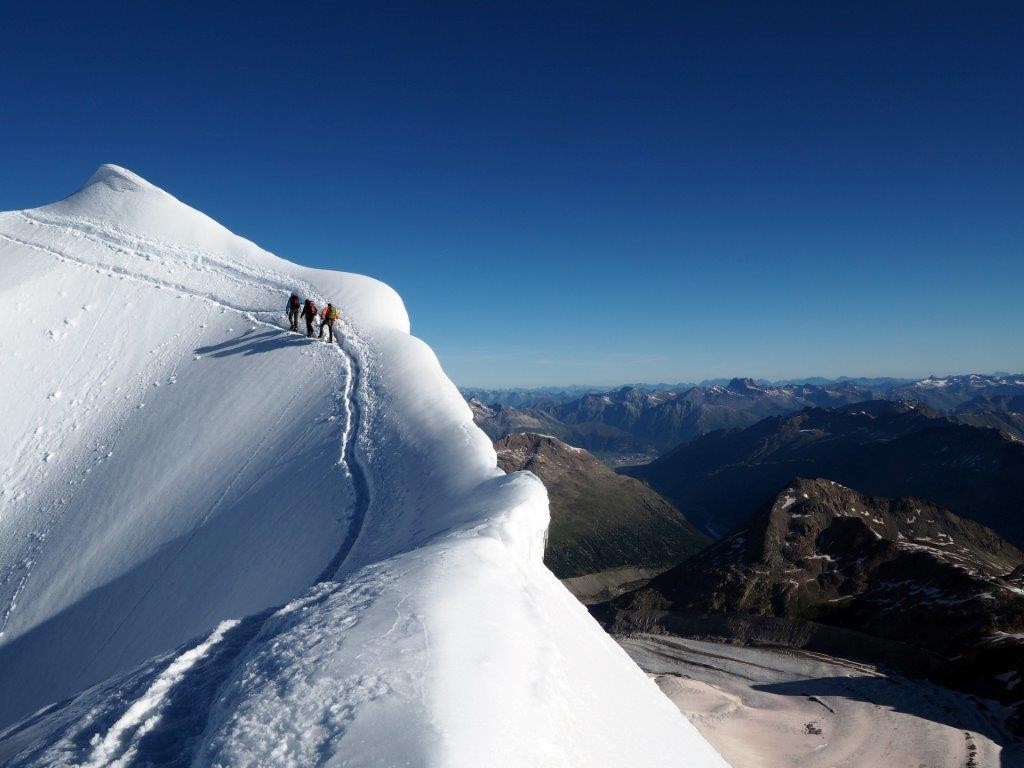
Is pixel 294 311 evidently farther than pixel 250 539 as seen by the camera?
Yes

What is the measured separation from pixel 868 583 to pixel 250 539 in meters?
110

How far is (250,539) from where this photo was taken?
18906 mm

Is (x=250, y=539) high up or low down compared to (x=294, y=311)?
down

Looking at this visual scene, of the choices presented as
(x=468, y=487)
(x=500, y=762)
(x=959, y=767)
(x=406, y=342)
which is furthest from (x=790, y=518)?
(x=500, y=762)

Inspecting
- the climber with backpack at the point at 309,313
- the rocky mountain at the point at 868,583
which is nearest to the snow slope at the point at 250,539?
the climber with backpack at the point at 309,313

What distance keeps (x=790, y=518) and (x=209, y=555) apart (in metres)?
129

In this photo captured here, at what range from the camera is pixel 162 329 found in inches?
1270

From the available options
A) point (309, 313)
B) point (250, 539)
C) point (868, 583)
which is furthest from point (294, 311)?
point (868, 583)

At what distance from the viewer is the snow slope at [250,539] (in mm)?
7156

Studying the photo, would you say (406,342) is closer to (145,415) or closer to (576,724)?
(145,415)

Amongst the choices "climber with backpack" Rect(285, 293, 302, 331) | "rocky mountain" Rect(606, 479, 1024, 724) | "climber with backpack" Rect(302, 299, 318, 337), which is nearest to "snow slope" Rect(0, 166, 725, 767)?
"climber with backpack" Rect(302, 299, 318, 337)

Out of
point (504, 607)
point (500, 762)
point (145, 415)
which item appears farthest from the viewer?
point (145, 415)

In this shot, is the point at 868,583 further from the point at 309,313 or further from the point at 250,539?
the point at 250,539

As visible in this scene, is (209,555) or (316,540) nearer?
(316,540)
